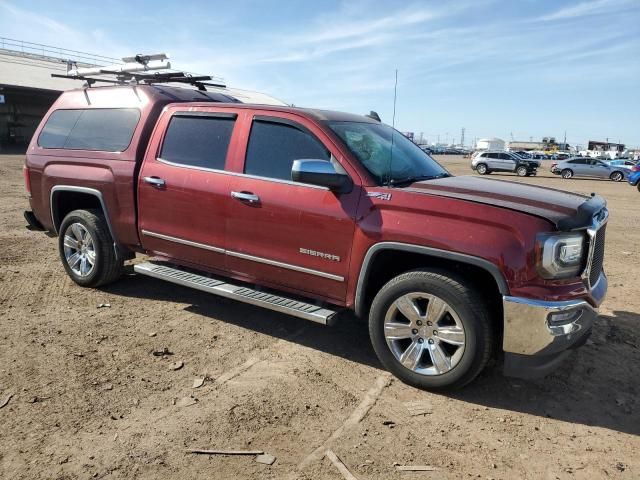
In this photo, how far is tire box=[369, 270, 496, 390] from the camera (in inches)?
133

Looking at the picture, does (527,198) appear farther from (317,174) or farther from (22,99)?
(22,99)

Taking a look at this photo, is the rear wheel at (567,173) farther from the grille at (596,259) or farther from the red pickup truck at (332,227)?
the grille at (596,259)

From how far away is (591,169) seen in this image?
106 ft

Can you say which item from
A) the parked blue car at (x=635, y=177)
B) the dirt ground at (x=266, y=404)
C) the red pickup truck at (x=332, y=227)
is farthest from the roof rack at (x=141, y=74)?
the parked blue car at (x=635, y=177)

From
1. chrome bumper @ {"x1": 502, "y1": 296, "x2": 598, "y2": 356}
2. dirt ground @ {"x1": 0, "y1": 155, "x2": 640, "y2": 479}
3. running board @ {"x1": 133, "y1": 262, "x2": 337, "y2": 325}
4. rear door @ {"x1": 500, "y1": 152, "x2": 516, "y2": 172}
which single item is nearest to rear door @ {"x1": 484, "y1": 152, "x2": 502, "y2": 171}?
rear door @ {"x1": 500, "y1": 152, "x2": 516, "y2": 172}

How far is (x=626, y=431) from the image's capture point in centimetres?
320

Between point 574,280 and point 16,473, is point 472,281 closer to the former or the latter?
point 574,280

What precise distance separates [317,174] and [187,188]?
1495mm

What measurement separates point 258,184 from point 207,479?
7.59 feet

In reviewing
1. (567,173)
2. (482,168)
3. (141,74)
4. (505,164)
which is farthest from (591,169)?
(141,74)

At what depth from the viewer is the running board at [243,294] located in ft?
12.9

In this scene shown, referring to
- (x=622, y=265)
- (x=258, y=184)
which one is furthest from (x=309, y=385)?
(x=622, y=265)

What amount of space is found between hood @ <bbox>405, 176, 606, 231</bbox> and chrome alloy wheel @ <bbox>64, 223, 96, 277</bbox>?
3.55 metres

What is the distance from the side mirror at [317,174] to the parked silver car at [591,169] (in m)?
32.9
